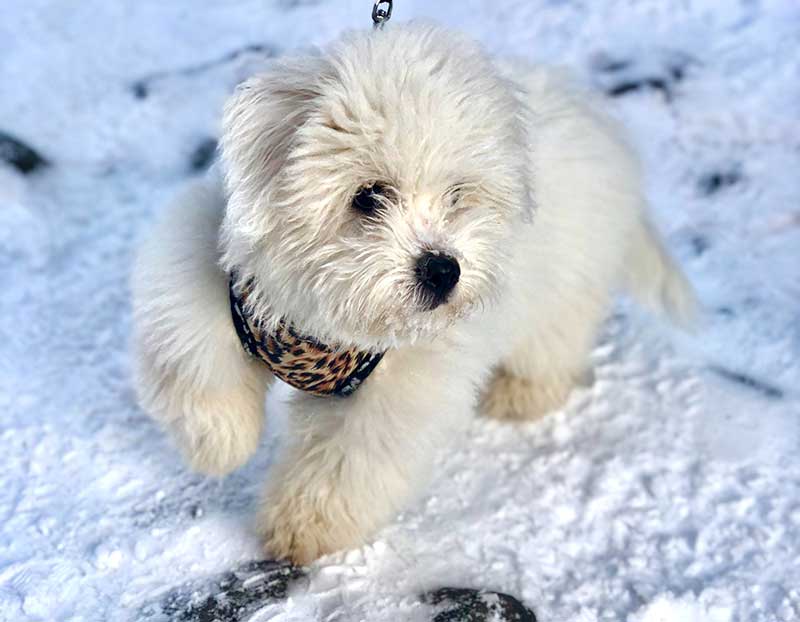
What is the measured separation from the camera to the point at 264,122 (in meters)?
2.56

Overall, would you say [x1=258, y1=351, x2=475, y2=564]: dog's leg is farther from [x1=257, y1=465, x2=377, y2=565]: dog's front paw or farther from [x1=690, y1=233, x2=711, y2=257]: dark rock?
[x1=690, y1=233, x2=711, y2=257]: dark rock

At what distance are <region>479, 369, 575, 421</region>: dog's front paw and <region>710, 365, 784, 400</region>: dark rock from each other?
64 centimetres

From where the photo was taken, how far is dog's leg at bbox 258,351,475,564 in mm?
3047

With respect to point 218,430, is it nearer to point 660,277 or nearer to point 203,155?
point 660,277

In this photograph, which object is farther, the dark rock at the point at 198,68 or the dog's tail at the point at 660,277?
the dark rock at the point at 198,68

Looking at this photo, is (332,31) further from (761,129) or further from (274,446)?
(274,446)

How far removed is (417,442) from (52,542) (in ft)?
3.86

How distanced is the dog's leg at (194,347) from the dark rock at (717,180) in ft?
9.12

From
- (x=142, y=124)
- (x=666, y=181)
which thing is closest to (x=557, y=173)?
(x=666, y=181)

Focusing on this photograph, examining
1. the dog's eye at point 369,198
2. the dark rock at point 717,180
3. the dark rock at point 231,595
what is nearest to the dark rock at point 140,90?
the dark rock at point 717,180

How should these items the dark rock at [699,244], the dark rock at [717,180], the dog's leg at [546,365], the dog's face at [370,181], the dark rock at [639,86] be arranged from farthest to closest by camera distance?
1. the dark rock at [639,86]
2. the dark rock at [717,180]
3. the dark rock at [699,244]
4. the dog's leg at [546,365]
5. the dog's face at [370,181]

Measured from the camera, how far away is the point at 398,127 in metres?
2.44

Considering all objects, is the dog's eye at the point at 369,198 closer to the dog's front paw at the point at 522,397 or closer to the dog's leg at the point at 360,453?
the dog's leg at the point at 360,453

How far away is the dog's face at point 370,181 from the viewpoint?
2477 mm
